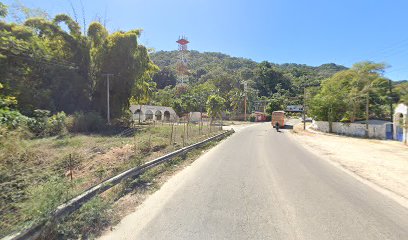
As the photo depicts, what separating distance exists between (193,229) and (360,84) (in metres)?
47.4

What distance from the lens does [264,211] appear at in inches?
234

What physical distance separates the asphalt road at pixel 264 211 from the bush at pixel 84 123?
59.8ft

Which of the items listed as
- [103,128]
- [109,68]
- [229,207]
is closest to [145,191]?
[229,207]

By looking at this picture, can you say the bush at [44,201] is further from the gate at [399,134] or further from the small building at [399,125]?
the gate at [399,134]

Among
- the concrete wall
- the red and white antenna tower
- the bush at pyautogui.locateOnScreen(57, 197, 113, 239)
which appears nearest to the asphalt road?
the bush at pyautogui.locateOnScreen(57, 197, 113, 239)

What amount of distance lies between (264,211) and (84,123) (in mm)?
22902

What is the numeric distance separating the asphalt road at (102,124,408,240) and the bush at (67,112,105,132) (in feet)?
59.8

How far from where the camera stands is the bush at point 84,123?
24.6 meters

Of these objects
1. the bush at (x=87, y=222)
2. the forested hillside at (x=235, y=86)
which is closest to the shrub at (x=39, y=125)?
the bush at (x=87, y=222)

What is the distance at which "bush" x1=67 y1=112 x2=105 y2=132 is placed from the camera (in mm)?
24641

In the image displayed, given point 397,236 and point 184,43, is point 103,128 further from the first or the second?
point 184,43

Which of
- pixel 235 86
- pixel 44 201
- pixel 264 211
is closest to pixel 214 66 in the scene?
pixel 235 86

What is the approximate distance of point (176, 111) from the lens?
81.9 meters

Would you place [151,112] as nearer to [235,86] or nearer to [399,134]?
[399,134]
